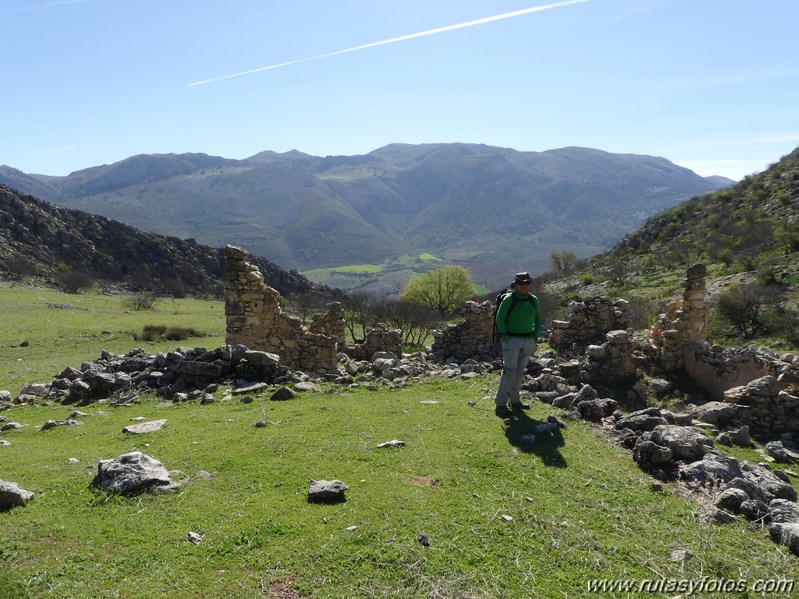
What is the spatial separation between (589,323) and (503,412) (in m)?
8.98

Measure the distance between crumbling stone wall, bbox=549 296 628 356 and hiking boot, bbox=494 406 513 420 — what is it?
7.88 m

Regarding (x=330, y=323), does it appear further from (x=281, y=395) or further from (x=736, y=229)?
(x=736, y=229)

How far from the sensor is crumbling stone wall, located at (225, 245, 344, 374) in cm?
1538

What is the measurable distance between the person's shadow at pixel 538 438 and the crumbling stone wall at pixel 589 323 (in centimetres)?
837

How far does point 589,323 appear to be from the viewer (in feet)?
58.1

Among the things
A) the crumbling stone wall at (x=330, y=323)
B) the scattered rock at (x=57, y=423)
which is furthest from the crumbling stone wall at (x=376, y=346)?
the scattered rock at (x=57, y=423)

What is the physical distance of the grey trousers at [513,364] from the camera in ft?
32.0

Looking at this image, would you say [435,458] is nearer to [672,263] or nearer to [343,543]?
[343,543]

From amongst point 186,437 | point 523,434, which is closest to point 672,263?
point 523,434

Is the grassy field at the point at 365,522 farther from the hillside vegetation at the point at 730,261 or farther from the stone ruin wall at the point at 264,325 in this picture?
the hillside vegetation at the point at 730,261

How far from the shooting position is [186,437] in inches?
354

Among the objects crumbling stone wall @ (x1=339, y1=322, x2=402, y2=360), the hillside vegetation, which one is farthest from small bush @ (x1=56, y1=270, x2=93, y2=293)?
the hillside vegetation

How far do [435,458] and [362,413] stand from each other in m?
3.07

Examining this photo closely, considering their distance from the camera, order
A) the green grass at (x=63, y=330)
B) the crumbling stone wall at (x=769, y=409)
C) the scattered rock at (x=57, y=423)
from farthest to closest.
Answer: the green grass at (x=63, y=330) → the crumbling stone wall at (x=769, y=409) → the scattered rock at (x=57, y=423)
